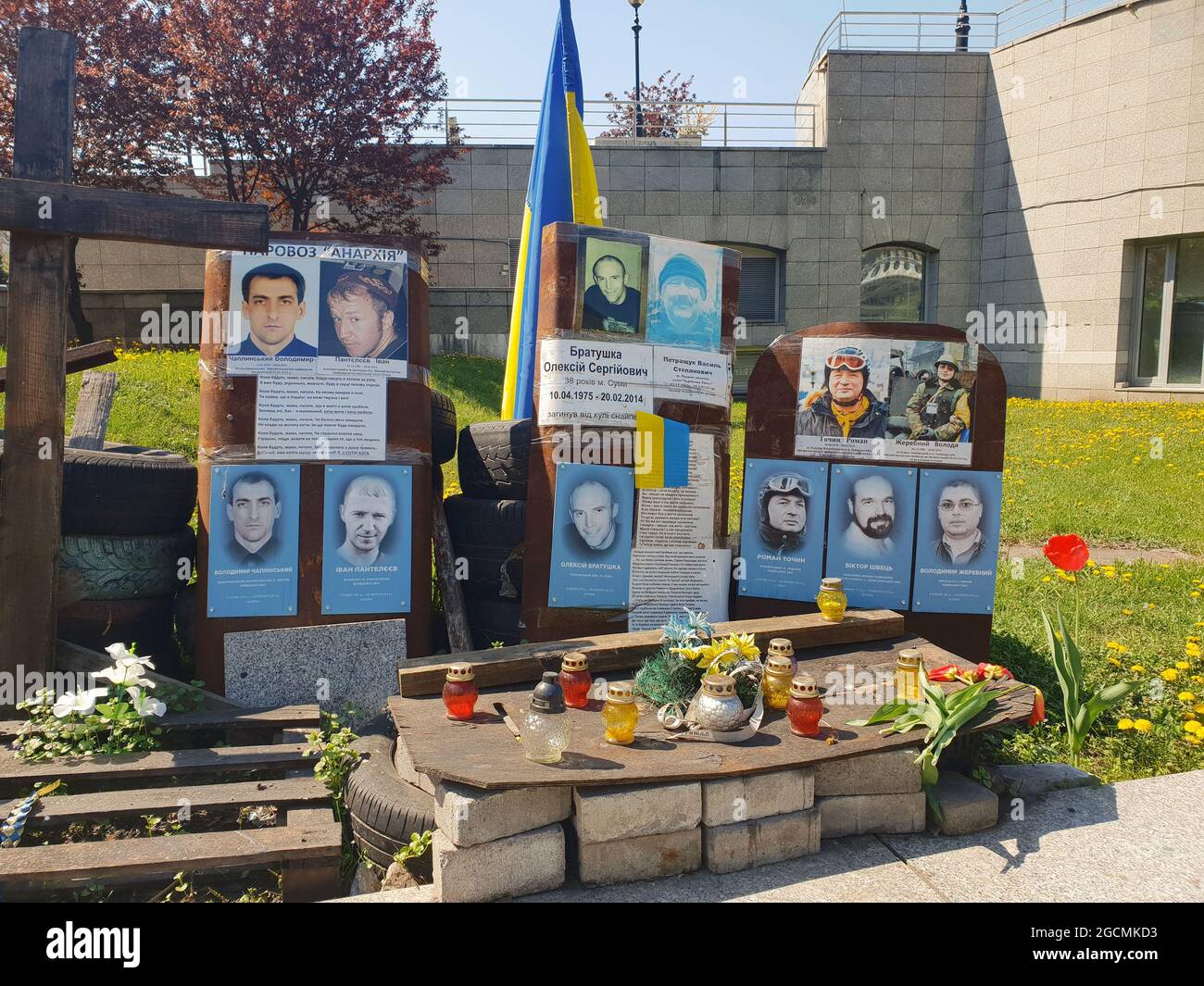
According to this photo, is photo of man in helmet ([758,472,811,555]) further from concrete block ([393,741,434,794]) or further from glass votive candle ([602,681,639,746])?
concrete block ([393,741,434,794])

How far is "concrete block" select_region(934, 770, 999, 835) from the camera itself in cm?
352

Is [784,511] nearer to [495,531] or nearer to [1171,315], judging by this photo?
[495,531]

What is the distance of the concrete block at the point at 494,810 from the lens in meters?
3.00

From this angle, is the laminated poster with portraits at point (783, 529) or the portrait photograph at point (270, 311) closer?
the portrait photograph at point (270, 311)

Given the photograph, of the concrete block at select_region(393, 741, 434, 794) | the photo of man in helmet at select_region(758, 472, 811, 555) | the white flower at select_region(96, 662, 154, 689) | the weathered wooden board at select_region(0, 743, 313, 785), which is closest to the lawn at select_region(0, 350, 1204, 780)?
the photo of man in helmet at select_region(758, 472, 811, 555)

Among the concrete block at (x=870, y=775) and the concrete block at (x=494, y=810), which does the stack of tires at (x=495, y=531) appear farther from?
the concrete block at (x=870, y=775)

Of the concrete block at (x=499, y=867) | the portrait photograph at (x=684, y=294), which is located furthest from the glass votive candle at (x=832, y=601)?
the concrete block at (x=499, y=867)

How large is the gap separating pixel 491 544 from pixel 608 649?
129cm

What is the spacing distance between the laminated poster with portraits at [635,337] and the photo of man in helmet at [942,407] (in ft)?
3.52

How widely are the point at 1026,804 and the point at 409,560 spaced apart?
3167mm

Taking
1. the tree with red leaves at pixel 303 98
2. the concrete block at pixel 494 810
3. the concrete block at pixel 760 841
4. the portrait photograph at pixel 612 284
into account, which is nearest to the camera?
the concrete block at pixel 494 810

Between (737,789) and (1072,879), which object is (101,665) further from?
(1072,879)

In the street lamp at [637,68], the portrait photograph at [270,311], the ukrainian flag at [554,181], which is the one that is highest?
the street lamp at [637,68]
